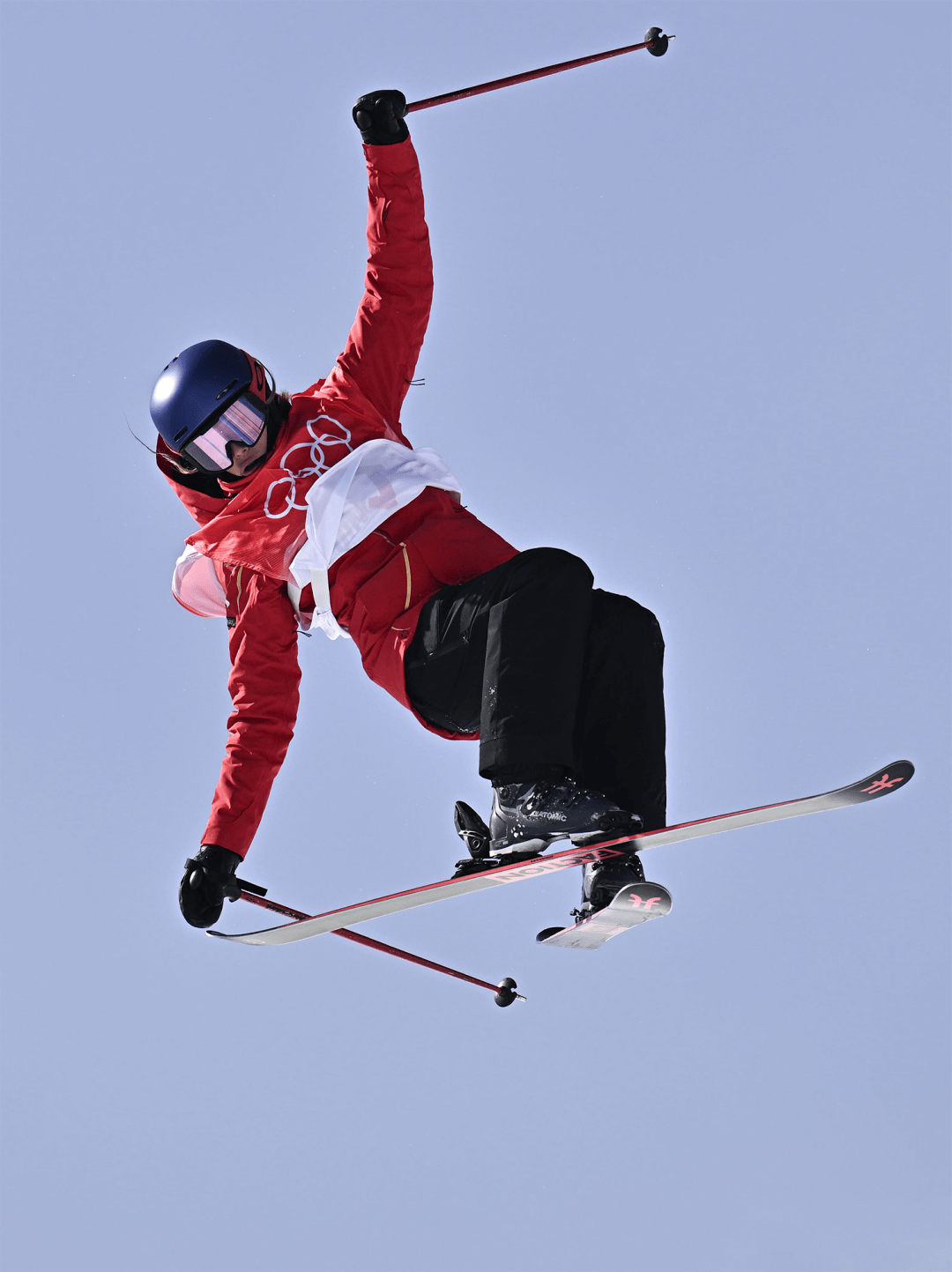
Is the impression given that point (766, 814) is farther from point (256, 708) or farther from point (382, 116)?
point (382, 116)

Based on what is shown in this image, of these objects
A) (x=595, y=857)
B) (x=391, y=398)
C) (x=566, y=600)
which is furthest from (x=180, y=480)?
(x=595, y=857)

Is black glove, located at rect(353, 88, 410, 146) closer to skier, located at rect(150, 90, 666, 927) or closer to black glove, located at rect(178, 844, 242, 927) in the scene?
skier, located at rect(150, 90, 666, 927)

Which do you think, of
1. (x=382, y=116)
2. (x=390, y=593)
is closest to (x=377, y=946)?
(x=390, y=593)

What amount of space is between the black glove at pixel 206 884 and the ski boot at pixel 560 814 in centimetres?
137

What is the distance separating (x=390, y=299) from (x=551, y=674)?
1.90m

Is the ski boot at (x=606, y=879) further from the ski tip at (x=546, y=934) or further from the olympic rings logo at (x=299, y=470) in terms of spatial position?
the olympic rings logo at (x=299, y=470)

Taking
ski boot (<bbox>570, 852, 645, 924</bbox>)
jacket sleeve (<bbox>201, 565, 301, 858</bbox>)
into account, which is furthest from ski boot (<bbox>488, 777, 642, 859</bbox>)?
jacket sleeve (<bbox>201, 565, 301, 858</bbox>)

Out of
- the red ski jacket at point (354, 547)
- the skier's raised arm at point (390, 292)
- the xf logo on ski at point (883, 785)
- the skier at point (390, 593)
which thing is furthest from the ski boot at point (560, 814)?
the skier's raised arm at point (390, 292)

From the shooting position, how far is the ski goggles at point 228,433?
6.32 m

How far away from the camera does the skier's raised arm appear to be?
6.38 m

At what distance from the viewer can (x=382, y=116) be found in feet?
20.5

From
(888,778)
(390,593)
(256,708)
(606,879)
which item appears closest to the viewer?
(888,778)

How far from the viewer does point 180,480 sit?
6574 mm

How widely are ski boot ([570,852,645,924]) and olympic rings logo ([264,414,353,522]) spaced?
1.70 metres
